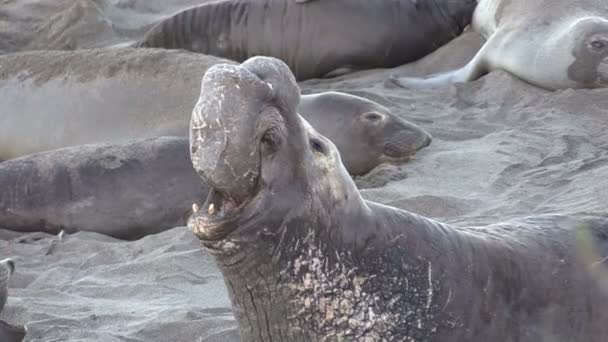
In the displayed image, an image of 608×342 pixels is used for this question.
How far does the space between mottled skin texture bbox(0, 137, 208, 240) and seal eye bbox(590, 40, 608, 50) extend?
274cm

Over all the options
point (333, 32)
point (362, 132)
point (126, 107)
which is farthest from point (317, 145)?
point (333, 32)

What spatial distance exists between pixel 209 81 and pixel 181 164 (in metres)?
3.33

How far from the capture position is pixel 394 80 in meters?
7.94

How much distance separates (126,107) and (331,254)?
4433 mm

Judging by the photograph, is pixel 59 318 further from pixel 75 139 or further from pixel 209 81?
pixel 75 139

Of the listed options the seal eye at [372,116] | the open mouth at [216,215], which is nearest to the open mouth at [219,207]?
the open mouth at [216,215]

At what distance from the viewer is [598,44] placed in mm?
7305

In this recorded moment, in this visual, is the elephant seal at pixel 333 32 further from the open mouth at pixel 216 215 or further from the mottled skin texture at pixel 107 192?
the open mouth at pixel 216 215

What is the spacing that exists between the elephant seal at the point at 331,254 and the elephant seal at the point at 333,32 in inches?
223

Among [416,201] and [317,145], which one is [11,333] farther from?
[416,201]

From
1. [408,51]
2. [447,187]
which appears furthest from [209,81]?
[408,51]

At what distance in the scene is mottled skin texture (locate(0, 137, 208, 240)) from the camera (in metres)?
5.66

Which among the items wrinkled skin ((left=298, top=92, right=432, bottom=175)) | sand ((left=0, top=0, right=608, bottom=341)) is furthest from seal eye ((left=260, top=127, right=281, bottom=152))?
wrinkled skin ((left=298, top=92, right=432, bottom=175))

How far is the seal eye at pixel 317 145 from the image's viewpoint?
2.63 metres
